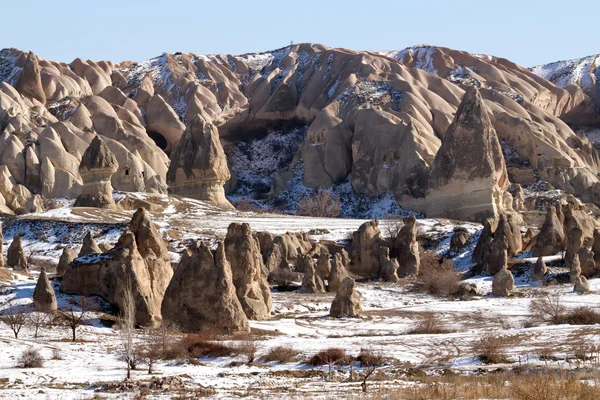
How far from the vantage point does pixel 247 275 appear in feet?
118

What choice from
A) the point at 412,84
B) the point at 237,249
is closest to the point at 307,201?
the point at 412,84

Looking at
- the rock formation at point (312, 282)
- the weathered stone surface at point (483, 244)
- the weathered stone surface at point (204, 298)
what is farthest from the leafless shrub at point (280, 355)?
the weathered stone surface at point (483, 244)

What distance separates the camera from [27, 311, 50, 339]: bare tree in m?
30.7

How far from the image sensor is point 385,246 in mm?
54344

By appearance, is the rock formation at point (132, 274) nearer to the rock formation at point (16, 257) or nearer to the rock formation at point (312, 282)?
the rock formation at point (312, 282)

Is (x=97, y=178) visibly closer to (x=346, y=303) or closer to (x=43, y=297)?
(x=346, y=303)

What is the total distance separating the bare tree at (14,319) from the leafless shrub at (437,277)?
18641 millimetres

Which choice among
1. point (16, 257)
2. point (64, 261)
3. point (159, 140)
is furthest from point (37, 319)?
point (159, 140)

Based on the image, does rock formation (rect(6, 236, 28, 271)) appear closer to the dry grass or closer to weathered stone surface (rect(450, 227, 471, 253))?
weathered stone surface (rect(450, 227, 471, 253))

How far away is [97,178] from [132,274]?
35425mm

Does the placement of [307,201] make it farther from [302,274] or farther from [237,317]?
[237,317]

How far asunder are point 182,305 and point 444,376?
1097 cm

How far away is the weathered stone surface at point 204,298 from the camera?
31.5 meters

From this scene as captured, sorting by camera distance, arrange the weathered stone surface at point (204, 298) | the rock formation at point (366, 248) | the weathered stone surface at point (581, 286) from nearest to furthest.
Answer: the weathered stone surface at point (204, 298) → the weathered stone surface at point (581, 286) → the rock formation at point (366, 248)
